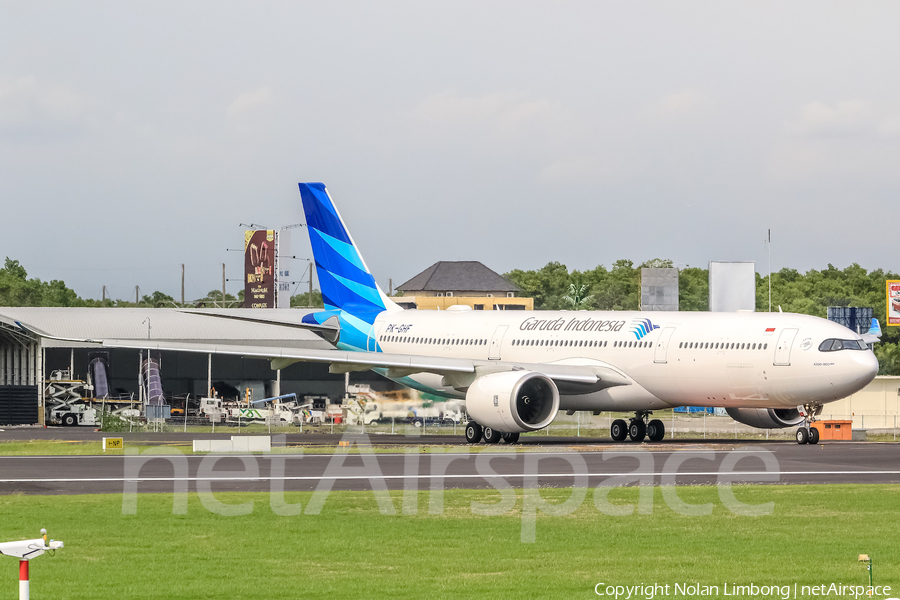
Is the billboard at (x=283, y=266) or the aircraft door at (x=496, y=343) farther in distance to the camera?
the billboard at (x=283, y=266)

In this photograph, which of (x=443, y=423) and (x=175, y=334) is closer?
(x=443, y=423)

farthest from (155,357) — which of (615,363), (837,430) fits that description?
(837,430)

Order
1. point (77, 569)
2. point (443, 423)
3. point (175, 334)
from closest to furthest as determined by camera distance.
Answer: point (77, 569), point (443, 423), point (175, 334)

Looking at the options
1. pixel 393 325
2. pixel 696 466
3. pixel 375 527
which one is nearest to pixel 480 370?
pixel 393 325

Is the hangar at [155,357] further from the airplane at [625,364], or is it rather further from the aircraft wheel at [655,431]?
the aircraft wheel at [655,431]

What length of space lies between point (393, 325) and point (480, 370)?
314 inches

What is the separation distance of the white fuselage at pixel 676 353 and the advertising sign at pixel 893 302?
46814 mm

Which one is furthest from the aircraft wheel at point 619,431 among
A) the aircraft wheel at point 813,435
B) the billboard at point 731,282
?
Result: the billboard at point 731,282

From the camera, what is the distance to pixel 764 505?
20.7 metres

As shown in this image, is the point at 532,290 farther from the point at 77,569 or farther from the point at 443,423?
the point at 77,569

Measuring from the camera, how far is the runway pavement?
2445cm

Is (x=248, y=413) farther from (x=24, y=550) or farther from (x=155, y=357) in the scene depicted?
(x=24, y=550)

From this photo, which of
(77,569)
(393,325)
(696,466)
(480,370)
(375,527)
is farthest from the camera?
(393,325)

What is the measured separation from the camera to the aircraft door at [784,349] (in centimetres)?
3422
